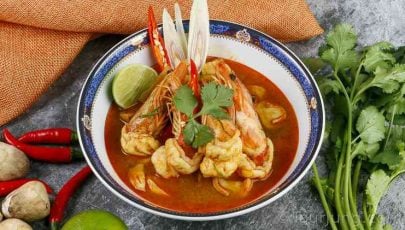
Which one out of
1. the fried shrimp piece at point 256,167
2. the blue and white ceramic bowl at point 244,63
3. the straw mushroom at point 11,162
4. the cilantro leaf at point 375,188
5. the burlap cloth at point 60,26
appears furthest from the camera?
the burlap cloth at point 60,26

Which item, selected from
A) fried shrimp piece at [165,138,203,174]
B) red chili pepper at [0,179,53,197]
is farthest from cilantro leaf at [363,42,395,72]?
red chili pepper at [0,179,53,197]

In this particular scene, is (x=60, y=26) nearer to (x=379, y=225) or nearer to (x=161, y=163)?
(x=161, y=163)

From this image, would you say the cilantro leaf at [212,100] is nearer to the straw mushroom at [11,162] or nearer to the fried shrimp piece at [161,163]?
the fried shrimp piece at [161,163]

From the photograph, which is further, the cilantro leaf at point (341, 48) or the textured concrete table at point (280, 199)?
the cilantro leaf at point (341, 48)

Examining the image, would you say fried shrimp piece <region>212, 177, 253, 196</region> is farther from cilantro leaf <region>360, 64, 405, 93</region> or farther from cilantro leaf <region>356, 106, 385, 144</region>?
cilantro leaf <region>360, 64, 405, 93</region>

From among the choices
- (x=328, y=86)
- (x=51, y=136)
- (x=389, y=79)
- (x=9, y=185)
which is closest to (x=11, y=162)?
(x=9, y=185)

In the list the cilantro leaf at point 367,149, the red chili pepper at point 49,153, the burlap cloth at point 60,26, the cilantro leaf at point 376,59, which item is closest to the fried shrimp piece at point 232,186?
the cilantro leaf at point 367,149

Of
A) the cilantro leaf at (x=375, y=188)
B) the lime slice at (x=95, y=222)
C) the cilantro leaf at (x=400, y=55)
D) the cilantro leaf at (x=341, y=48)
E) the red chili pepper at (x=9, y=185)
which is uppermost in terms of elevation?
the cilantro leaf at (x=341, y=48)
